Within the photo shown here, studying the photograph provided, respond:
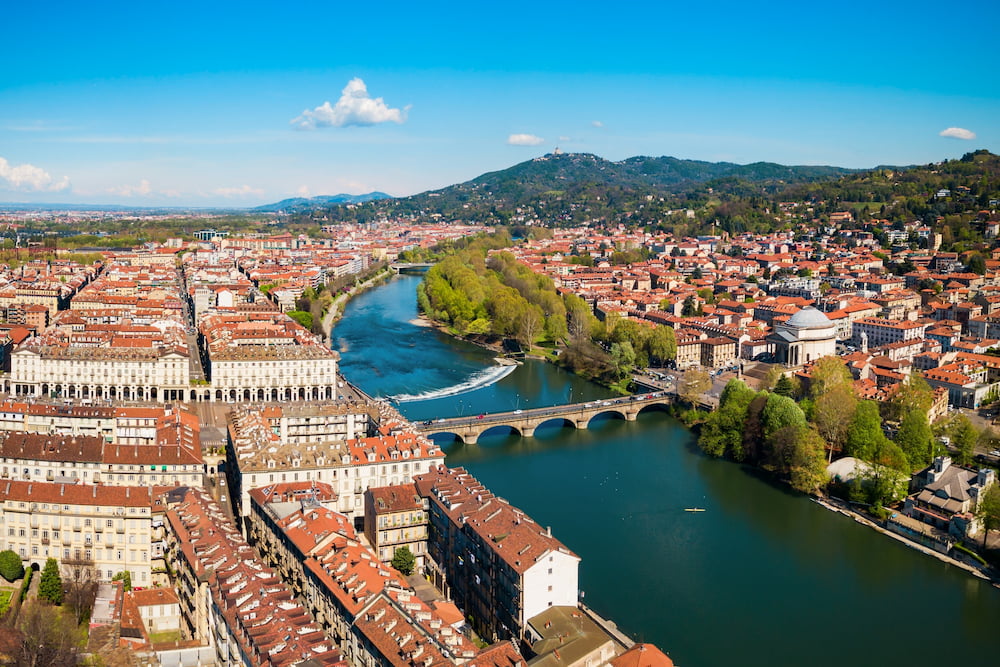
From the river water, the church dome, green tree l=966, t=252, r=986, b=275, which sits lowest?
the river water

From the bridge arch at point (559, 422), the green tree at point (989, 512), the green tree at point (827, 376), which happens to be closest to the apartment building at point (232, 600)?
the bridge arch at point (559, 422)

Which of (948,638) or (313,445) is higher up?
(313,445)

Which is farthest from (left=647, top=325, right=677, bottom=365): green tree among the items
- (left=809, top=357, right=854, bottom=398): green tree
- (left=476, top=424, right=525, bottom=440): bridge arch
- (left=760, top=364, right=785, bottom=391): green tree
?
(left=476, top=424, right=525, bottom=440): bridge arch

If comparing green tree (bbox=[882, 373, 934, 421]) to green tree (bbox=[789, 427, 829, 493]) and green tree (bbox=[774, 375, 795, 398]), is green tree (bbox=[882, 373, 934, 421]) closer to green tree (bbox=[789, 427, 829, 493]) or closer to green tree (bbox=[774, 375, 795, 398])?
green tree (bbox=[774, 375, 795, 398])

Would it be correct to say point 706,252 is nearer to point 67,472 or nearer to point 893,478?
point 893,478

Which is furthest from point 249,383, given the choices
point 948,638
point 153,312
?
point 948,638

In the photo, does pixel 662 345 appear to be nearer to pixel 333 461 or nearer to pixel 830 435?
pixel 830 435

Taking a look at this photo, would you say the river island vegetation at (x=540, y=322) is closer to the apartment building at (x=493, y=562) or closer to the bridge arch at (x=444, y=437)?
the bridge arch at (x=444, y=437)
